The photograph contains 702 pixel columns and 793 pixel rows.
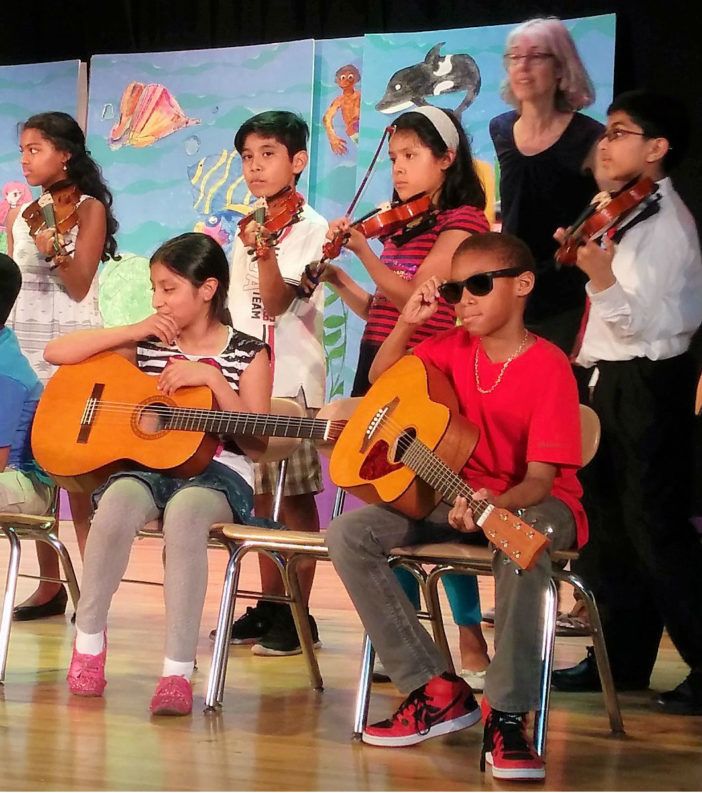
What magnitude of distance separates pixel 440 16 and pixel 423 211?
286 cm

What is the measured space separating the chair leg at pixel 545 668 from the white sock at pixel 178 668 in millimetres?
776

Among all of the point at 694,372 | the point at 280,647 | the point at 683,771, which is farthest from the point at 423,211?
the point at 683,771

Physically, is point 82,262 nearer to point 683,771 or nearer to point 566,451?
point 566,451

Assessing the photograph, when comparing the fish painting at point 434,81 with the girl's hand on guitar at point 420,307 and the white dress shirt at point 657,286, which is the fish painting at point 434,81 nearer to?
the white dress shirt at point 657,286

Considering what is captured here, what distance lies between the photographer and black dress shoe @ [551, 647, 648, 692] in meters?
3.10

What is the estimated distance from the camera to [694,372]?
118 inches

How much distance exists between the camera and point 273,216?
134 inches

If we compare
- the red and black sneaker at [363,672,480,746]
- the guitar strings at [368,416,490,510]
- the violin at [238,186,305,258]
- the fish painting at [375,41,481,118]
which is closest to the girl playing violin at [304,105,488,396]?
the violin at [238,186,305,258]

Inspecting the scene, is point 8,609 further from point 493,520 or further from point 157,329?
point 493,520

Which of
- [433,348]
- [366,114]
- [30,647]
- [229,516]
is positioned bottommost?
[30,647]

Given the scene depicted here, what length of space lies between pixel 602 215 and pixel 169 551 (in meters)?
1.24

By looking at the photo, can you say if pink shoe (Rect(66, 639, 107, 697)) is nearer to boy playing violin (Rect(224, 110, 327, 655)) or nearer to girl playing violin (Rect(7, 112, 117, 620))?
boy playing violin (Rect(224, 110, 327, 655))

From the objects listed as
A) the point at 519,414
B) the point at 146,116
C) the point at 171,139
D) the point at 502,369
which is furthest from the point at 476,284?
the point at 146,116

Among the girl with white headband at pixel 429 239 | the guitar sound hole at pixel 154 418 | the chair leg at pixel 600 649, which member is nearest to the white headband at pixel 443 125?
the girl with white headband at pixel 429 239
